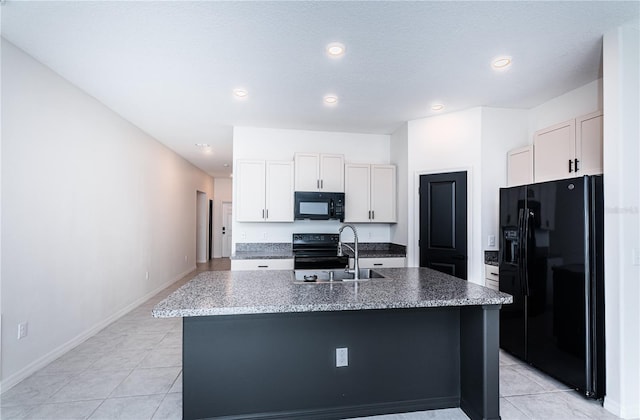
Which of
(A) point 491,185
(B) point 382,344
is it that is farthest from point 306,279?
(A) point 491,185

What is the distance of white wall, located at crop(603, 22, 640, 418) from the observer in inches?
79.2

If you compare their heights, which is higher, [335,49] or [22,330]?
[335,49]

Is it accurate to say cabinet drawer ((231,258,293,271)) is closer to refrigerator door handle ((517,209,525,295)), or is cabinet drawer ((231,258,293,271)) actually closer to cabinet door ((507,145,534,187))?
refrigerator door handle ((517,209,525,295))

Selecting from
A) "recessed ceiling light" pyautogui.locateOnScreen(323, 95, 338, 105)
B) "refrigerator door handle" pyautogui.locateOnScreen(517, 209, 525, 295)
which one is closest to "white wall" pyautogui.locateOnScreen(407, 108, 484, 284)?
"refrigerator door handle" pyautogui.locateOnScreen(517, 209, 525, 295)

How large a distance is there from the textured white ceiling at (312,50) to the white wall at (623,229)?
31cm

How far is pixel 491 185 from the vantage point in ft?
11.4

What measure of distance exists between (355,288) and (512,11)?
77.5 inches

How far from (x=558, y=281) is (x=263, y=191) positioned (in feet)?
10.7

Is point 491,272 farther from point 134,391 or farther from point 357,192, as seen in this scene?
point 134,391

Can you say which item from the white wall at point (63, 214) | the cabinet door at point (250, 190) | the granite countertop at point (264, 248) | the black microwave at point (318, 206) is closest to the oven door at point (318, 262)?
the granite countertop at point (264, 248)

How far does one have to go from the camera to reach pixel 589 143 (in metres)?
2.56

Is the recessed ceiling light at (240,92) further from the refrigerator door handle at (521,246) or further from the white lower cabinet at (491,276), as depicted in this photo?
the white lower cabinet at (491,276)

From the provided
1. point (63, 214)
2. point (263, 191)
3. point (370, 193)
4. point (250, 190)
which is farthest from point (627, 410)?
point (63, 214)

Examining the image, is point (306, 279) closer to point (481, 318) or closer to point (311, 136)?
point (481, 318)
